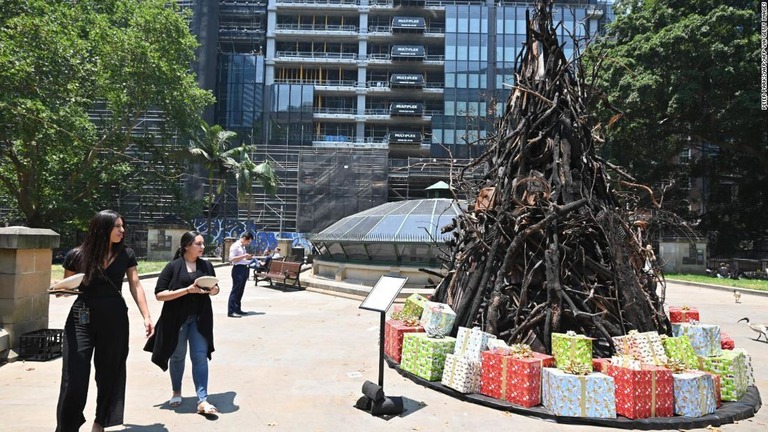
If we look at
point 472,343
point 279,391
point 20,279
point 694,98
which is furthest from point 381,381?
point 694,98

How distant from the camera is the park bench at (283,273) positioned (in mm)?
15625

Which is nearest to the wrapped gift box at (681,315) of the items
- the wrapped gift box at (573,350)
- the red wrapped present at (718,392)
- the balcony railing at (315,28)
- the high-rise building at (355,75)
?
the red wrapped present at (718,392)

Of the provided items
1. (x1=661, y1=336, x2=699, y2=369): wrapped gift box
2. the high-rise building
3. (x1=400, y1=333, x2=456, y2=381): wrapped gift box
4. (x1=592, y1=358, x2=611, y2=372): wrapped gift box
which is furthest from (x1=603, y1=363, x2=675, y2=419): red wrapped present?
the high-rise building

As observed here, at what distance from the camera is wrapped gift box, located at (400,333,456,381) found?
18.6 feet

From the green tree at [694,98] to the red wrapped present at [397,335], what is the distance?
21787mm

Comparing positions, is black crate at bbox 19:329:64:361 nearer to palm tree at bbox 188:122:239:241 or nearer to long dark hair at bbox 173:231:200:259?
long dark hair at bbox 173:231:200:259

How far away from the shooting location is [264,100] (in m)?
51.2

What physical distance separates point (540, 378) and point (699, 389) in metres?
1.47

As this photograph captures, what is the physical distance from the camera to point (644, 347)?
5043 mm

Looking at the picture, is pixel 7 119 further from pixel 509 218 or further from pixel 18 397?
pixel 509 218

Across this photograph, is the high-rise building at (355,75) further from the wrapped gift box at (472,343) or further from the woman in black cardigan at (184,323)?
the woman in black cardigan at (184,323)

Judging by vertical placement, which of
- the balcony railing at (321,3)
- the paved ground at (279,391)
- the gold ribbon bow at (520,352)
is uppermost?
the balcony railing at (321,3)

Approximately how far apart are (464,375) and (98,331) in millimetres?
3459

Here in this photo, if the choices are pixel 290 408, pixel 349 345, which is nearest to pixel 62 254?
pixel 349 345
